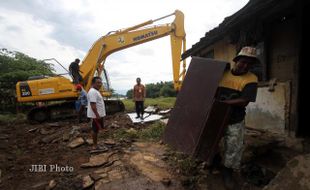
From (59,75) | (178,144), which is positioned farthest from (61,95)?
(178,144)

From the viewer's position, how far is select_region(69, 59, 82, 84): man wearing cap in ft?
29.6

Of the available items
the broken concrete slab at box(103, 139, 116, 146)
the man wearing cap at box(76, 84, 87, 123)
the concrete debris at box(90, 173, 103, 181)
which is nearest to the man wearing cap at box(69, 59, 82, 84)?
the man wearing cap at box(76, 84, 87, 123)

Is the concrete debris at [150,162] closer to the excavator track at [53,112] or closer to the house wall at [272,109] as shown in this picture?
the house wall at [272,109]

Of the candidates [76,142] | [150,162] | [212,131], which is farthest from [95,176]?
[76,142]

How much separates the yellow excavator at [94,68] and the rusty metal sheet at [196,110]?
577 centimetres

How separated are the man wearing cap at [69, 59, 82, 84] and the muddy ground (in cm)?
423

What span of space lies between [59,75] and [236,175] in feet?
29.0

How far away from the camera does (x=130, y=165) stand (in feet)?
13.1

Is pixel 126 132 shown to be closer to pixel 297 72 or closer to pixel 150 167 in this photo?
pixel 150 167

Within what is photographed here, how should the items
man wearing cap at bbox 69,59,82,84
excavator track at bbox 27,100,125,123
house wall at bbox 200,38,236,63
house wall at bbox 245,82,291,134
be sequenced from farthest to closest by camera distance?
excavator track at bbox 27,100,125,123 → man wearing cap at bbox 69,59,82,84 → house wall at bbox 200,38,236,63 → house wall at bbox 245,82,291,134

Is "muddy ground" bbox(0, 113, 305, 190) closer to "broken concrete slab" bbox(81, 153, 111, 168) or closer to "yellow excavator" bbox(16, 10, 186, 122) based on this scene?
"broken concrete slab" bbox(81, 153, 111, 168)

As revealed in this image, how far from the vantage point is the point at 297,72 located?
12.3 ft

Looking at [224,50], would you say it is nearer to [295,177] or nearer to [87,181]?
[295,177]

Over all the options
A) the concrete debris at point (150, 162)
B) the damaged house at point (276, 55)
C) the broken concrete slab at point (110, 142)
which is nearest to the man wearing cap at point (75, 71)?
the broken concrete slab at point (110, 142)
